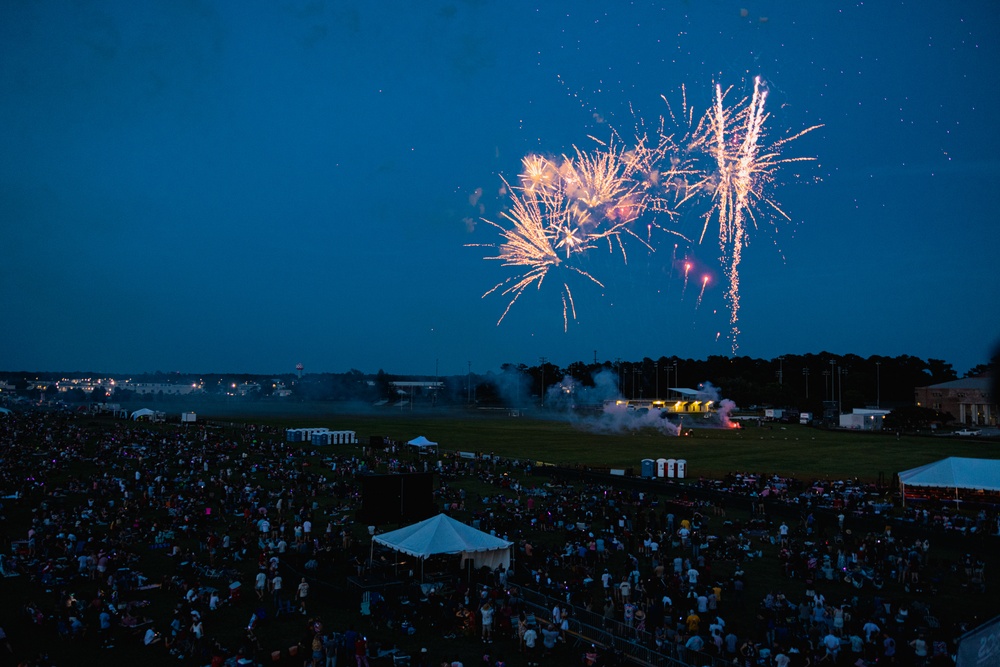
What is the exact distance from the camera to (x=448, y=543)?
59.0 feet

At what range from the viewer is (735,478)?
119ft

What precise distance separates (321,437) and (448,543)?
38.8m

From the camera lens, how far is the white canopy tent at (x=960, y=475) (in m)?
26.9

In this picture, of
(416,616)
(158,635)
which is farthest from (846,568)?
(158,635)

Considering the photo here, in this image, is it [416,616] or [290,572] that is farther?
[290,572]

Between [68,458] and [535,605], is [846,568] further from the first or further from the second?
[68,458]

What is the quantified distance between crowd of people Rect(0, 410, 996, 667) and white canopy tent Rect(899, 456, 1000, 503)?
135cm

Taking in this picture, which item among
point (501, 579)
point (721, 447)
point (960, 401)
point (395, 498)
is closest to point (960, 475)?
point (501, 579)

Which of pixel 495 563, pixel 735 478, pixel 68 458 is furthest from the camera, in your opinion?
pixel 68 458

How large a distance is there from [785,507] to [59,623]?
25.0m

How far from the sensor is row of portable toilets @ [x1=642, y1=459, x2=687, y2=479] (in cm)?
3716

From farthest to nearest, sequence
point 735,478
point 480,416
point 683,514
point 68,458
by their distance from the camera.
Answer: point 480,416 → point 68,458 → point 735,478 → point 683,514

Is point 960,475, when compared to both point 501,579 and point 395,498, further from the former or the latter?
point 395,498

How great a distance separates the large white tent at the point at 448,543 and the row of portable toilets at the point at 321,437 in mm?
36922
